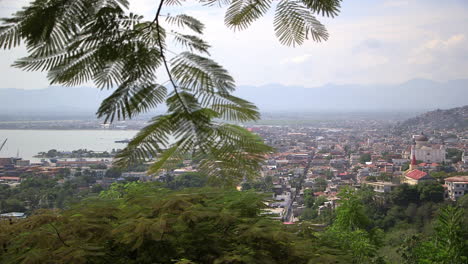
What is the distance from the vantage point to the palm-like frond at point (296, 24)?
587 millimetres

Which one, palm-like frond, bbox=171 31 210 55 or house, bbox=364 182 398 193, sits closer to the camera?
palm-like frond, bbox=171 31 210 55

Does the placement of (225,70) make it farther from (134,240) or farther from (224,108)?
(134,240)

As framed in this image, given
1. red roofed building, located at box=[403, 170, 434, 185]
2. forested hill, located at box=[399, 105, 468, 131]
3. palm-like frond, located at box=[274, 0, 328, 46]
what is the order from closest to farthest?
palm-like frond, located at box=[274, 0, 328, 46] → red roofed building, located at box=[403, 170, 434, 185] → forested hill, located at box=[399, 105, 468, 131]

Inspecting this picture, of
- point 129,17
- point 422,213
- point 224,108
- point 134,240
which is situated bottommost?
point 422,213

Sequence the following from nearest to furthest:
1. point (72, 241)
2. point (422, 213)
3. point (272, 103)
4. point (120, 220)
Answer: point (72, 241), point (120, 220), point (422, 213), point (272, 103)

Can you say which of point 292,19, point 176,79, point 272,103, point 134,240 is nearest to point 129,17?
point 176,79

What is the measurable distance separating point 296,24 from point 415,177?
7743mm

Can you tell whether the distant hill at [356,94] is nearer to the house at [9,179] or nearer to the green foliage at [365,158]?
the green foliage at [365,158]

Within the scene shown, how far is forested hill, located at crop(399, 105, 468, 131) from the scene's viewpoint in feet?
35.2

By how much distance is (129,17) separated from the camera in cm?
51

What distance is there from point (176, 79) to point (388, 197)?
6900 mm

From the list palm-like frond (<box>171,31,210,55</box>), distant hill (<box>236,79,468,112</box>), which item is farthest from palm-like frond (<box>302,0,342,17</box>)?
distant hill (<box>236,79,468,112</box>)

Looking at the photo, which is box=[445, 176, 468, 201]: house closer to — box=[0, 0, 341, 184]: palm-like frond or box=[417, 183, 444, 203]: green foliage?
box=[417, 183, 444, 203]: green foliage

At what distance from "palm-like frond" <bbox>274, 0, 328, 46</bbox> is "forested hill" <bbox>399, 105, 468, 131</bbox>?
11.1 metres
